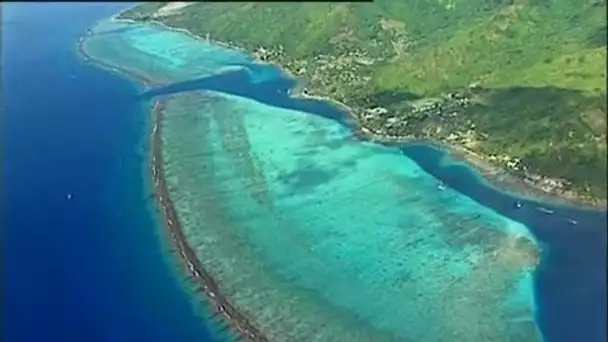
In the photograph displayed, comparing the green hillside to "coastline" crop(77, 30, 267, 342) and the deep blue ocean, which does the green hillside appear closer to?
the deep blue ocean

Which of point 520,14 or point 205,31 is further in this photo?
point 205,31

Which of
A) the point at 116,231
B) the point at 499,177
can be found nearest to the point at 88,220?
the point at 116,231

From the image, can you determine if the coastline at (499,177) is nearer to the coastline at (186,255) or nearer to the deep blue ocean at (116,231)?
the deep blue ocean at (116,231)

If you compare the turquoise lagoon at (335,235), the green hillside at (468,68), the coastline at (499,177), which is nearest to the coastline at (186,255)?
the turquoise lagoon at (335,235)

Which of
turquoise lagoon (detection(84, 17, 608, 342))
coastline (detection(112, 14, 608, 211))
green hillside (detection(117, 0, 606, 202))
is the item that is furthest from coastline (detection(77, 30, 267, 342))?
green hillside (detection(117, 0, 606, 202))

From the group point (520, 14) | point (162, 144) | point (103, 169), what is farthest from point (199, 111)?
point (520, 14)

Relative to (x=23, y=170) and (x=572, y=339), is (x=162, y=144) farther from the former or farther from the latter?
(x=572, y=339)
